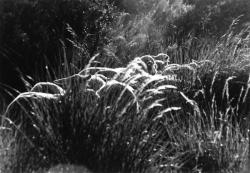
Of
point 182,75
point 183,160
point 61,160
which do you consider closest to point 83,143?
point 61,160

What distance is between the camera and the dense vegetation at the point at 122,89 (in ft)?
18.1

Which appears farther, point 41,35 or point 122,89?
point 41,35

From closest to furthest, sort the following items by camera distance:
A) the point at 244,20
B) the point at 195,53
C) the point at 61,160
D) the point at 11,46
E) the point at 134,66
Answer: the point at 61,160 → the point at 134,66 → the point at 11,46 → the point at 195,53 → the point at 244,20

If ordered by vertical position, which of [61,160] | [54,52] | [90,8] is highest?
[90,8]

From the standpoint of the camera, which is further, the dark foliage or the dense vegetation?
the dark foliage

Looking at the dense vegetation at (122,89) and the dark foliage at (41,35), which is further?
the dark foliage at (41,35)

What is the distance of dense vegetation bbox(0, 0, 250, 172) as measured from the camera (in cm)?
551

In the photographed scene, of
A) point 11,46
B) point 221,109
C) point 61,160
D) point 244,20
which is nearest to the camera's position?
point 61,160

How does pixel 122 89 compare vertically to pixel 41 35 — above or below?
below

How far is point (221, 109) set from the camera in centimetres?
709

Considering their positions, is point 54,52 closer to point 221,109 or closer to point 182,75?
point 182,75

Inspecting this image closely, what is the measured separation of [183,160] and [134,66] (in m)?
1.21

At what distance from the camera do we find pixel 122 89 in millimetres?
6051

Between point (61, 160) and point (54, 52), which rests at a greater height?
point (54, 52)
